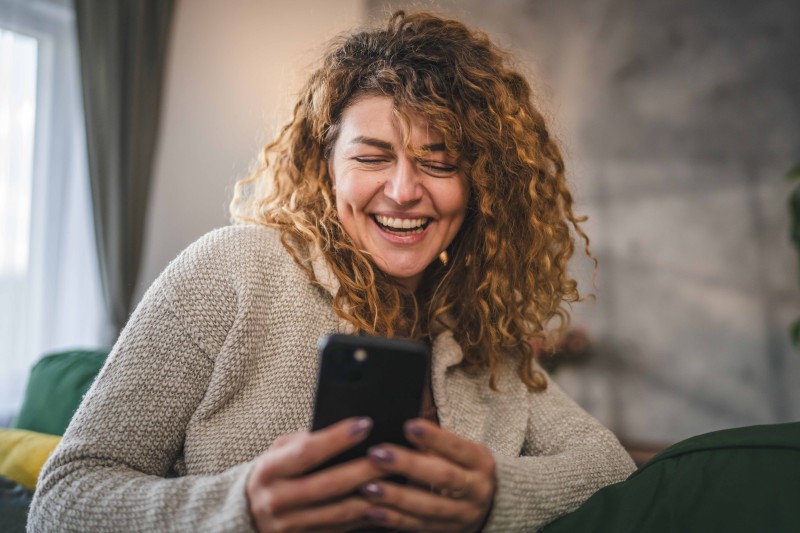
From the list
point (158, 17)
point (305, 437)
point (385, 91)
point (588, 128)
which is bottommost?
point (305, 437)

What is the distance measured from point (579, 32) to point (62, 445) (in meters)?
3.22

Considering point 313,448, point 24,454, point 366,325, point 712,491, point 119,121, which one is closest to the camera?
point 313,448

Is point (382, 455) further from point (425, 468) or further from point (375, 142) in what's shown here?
point (375, 142)

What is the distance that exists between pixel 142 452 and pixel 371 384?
391 mm

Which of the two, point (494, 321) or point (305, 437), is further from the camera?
point (494, 321)

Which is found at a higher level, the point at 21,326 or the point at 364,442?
the point at 364,442

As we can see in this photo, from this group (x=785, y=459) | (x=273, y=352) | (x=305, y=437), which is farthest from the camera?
(x=273, y=352)

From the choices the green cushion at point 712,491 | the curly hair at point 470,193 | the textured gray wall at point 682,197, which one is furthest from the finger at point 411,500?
the textured gray wall at point 682,197

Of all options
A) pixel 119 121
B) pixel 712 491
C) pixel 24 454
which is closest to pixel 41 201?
pixel 119 121

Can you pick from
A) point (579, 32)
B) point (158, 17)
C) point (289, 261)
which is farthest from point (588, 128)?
point (289, 261)

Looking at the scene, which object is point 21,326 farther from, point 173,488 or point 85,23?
point 173,488

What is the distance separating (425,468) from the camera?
608mm

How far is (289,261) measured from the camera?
995mm

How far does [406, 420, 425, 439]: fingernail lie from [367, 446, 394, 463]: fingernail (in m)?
0.03
